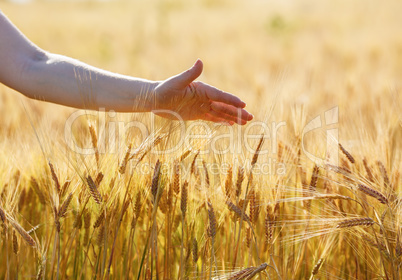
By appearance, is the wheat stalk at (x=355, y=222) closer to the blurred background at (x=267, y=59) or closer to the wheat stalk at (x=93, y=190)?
the blurred background at (x=267, y=59)

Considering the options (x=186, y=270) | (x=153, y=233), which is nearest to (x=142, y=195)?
(x=153, y=233)

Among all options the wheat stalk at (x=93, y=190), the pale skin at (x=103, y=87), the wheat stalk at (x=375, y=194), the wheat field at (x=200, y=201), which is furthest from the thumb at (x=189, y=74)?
the wheat stalk at (x=375, y=194)

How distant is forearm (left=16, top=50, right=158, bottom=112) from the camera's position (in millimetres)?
1127

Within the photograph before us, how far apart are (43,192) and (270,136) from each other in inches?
25.2

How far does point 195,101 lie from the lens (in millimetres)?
1188

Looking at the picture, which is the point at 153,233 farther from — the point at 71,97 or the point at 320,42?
the point at 320,42

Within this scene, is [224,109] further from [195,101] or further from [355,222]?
[355,222]

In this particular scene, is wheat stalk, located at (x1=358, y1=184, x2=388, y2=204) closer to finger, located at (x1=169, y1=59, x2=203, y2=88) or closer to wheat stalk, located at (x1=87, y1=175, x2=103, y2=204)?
finger, located at (x1=169, y1=59, x2=203, y2=88)

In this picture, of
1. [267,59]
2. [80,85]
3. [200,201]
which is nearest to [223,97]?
[200,201]

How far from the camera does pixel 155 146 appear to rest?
38.9 inches

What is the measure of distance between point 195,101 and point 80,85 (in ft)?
1.02

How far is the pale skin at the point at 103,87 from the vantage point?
43.4 inches

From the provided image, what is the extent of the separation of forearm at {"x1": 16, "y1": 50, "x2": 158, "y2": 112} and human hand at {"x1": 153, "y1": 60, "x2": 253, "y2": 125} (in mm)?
46

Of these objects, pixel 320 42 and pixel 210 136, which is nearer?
pixel 210 136
